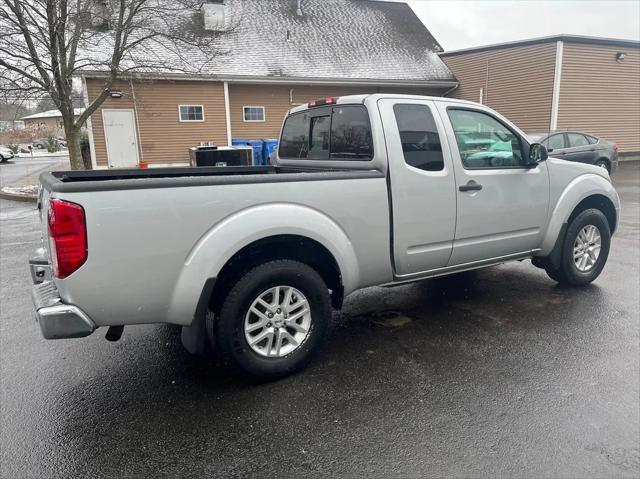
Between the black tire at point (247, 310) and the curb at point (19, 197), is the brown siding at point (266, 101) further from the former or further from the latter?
the black tire at point (247, 310)

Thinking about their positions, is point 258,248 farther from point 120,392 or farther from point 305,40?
point 305,40

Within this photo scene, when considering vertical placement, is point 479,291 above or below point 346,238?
below

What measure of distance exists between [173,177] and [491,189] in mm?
2742

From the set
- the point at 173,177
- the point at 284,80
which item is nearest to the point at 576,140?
the point at 284,80

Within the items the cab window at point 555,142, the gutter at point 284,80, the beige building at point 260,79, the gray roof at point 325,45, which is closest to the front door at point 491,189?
the cab window at point 555,142

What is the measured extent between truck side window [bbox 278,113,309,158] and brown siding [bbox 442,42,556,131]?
Result: 16613 millimetres

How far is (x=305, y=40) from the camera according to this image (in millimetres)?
20734

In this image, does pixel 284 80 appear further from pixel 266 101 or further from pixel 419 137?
pixel 419 137

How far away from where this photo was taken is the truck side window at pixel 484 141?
4.18 metres

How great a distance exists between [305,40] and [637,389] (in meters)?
20.2

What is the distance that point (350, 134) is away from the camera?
4.06m

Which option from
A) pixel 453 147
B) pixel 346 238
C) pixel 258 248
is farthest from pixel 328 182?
pixel 453 147

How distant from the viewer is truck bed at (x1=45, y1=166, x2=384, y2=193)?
2660mm

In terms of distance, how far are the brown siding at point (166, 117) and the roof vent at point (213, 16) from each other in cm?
346
